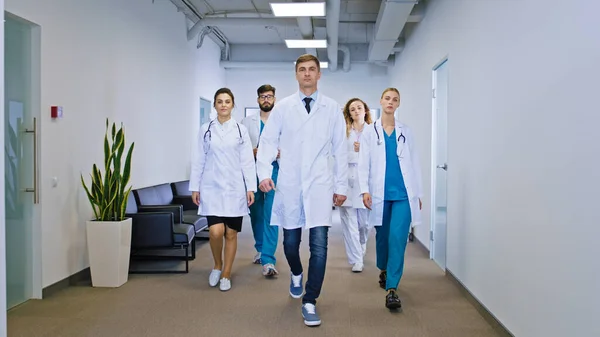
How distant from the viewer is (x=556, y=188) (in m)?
2.37

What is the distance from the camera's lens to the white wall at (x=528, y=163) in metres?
2.12

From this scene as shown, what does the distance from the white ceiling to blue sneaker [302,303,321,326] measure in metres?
3.44

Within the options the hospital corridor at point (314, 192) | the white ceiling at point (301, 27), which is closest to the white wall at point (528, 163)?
the hospital corridor at point (314, 192)

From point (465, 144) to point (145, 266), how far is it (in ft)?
9.70

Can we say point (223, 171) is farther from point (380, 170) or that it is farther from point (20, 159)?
point (20, 159)

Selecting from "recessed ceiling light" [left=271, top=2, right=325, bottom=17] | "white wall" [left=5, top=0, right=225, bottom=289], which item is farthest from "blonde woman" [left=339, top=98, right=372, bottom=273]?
"white wall" [left=5, top=0, right=225, bottom=289]

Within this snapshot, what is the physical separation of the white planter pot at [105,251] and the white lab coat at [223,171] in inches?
26.5

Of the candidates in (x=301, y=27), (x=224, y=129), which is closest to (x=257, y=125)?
(x=224, y=129)

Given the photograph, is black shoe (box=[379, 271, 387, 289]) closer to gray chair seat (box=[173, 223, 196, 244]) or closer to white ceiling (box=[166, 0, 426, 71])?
gray chair seat (box=[173, 223, 196, 244])

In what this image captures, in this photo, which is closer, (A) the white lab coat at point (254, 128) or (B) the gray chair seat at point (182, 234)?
(B) the gray chair seat at point (182, 234)

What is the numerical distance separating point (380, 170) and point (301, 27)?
14.0 feet

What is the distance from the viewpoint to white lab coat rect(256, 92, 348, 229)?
327cm

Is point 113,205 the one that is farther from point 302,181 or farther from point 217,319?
point 302,181

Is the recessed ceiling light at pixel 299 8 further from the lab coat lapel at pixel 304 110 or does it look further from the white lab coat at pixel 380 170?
the lab coat lapel at pixel 304 110
